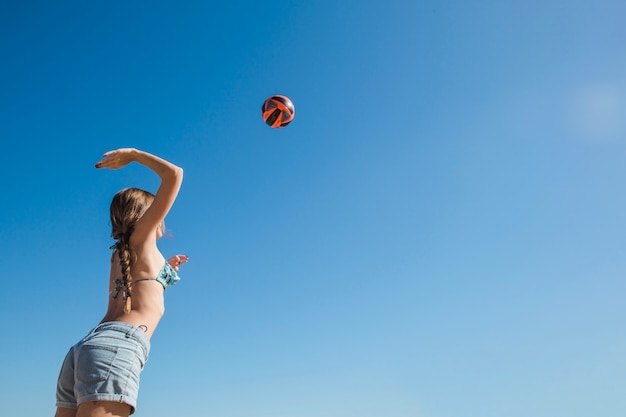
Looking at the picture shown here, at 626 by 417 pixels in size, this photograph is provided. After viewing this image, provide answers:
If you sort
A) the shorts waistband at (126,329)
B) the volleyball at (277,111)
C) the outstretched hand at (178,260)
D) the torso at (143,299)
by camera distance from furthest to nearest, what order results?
the volleyball at (277,111) < the outstretched hand at (178,260) < the torso at (143,299) < the shorts waistband at (126,329)

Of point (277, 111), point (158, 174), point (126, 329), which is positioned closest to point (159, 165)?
point (158, 174)

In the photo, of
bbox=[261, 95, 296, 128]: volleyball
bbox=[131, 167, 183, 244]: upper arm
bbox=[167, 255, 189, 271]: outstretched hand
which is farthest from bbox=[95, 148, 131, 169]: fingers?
bbox=[261, 95, 296, 128]: volleyball

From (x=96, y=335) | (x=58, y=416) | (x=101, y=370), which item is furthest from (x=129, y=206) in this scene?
(x=58, y=416)

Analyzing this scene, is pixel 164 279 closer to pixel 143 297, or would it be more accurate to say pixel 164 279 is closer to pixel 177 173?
pixel 143 297

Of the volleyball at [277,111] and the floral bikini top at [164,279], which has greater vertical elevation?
the volleyball at [277,111]

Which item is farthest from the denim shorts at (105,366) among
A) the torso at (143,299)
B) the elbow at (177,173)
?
the elbow at (177,173)

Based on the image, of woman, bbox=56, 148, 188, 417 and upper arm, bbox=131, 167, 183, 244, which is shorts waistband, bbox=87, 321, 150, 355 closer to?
woman, bbox=56, 148, 188, 417

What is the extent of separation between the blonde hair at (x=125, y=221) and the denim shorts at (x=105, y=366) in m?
0.33

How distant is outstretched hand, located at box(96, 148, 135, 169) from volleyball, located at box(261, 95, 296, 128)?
18.5 ft

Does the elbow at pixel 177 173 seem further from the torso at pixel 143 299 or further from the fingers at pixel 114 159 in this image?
the torso at pixel 143 299

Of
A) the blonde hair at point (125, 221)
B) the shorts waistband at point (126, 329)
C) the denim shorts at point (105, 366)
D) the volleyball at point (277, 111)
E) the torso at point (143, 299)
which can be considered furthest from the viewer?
the volleyball at point (277, 111)

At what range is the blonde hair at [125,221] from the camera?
356 cm

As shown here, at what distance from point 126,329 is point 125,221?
83cm

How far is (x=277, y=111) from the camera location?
9211 mm
